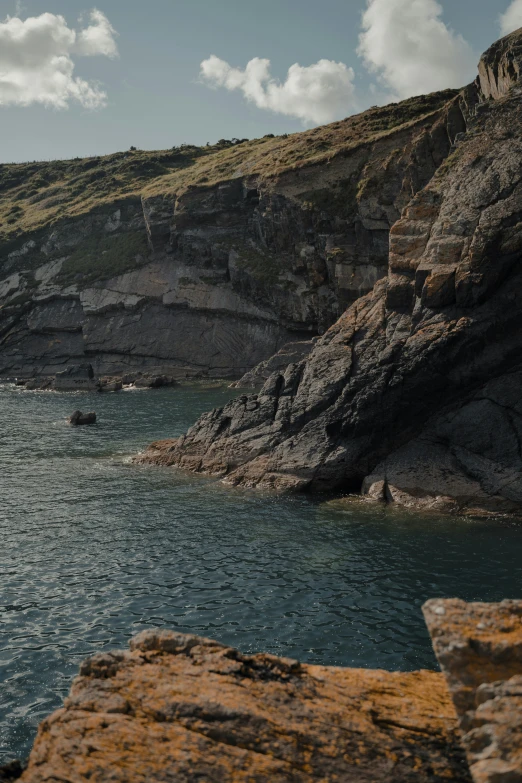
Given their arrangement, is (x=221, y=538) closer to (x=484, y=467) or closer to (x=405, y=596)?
(x=405, y=596)

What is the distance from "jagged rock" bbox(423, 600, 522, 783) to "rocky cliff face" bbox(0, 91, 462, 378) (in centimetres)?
7755

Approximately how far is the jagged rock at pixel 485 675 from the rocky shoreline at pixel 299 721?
15 mm

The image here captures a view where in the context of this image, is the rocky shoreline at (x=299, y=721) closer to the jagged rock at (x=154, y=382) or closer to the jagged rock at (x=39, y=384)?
the jagged rock at (x=154, y=382)

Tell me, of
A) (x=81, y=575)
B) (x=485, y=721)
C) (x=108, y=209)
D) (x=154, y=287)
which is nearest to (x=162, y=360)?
(x=154, y=287)

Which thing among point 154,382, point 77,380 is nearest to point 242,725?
point 154,382

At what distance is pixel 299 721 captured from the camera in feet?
33.3

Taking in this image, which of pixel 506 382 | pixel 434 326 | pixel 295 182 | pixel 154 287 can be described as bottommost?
pixel 506 382

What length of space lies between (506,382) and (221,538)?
18676mm

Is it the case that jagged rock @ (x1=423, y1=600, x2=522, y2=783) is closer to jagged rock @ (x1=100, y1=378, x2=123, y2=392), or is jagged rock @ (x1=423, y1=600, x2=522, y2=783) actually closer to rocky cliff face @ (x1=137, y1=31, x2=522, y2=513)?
rocky cliff face @ (x1=137, y1=31, x2=522, y2=513)

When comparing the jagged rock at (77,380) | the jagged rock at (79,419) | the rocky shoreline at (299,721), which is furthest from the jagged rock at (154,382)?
the rocky shoreline at (299,721)

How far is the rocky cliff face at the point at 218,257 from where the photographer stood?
97.6 meters

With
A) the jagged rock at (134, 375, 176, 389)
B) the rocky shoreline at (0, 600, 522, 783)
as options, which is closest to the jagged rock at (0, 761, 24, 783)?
the rocky shoreline at (0, 600, 522, 783)

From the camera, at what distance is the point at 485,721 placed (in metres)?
9.13

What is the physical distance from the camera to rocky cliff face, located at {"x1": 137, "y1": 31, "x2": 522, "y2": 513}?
39.3 m
